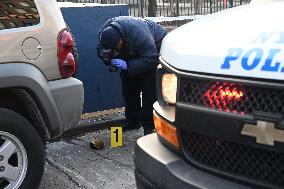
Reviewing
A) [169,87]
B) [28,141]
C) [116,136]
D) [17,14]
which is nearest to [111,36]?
[116,136]

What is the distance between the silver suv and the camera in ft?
11.4

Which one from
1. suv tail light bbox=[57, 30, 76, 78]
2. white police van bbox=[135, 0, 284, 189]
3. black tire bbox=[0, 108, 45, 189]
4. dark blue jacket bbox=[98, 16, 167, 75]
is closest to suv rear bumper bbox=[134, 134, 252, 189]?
white police van bbox=[135, 0, 284, 189]

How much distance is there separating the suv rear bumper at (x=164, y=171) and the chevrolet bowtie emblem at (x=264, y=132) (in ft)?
0.82

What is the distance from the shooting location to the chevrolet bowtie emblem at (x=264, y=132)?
195 centimetres

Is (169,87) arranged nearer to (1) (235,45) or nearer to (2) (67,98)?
(1) (235,45)

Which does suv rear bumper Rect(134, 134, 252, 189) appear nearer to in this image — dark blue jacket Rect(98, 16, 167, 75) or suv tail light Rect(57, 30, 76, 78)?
suv tail light Rect(57, 30, 76, 78)

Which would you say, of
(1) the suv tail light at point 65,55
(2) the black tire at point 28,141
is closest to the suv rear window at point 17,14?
(1) the suv tail light at point 65,55

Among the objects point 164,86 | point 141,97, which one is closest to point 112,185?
point 141,97

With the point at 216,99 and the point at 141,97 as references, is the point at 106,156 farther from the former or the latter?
the point at 216,99

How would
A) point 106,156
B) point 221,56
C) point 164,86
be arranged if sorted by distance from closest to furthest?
point 221,56, point 164,86, point 106,156

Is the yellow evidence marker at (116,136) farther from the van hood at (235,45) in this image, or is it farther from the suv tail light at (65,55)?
the van hood at (235,45)

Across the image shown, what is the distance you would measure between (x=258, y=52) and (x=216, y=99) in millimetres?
286

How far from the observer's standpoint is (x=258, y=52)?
203 cm

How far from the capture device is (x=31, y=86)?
140 inches
